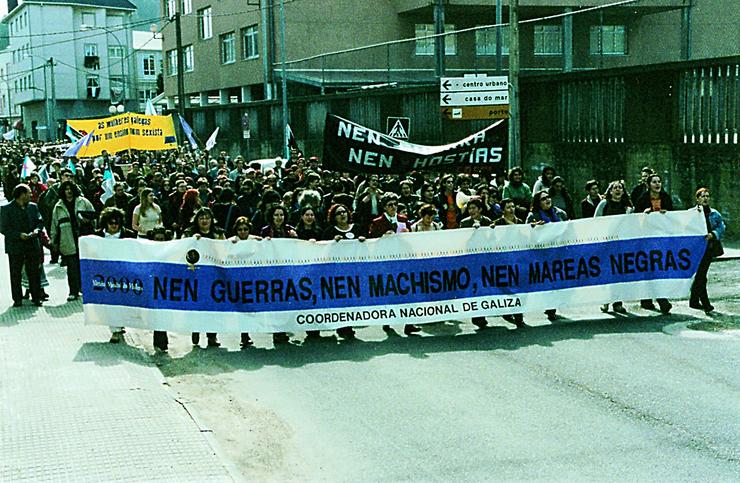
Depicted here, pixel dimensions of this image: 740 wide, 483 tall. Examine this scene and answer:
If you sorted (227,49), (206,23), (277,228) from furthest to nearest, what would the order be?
(206,23)
(227,49)
(277,228)

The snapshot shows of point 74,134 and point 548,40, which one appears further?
point 548,40

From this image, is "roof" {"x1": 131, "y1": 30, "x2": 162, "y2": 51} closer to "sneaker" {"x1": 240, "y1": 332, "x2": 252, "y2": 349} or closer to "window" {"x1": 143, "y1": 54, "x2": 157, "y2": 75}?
"window" {"x1": 143, "y1": 54, "x2": 157, "y2": 75}

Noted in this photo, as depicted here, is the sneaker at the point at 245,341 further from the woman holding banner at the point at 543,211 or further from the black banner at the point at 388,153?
the black banner at the point at 388,153

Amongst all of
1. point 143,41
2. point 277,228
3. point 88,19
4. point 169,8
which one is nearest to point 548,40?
point 277,228

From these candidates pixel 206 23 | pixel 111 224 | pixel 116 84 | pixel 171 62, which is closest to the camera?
pixel 111 224

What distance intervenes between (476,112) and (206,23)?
39.0 m

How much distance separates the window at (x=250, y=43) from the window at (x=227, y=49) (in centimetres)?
161

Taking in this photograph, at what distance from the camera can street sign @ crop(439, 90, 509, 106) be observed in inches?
672

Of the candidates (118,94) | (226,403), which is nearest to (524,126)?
(226,403)

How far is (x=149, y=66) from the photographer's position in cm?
9806

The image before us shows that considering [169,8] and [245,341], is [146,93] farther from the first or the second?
[245,341]

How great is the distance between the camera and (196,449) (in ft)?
23.0

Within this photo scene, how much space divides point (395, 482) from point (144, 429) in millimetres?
2229

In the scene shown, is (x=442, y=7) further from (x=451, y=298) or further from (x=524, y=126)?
(x=451, y=298)
